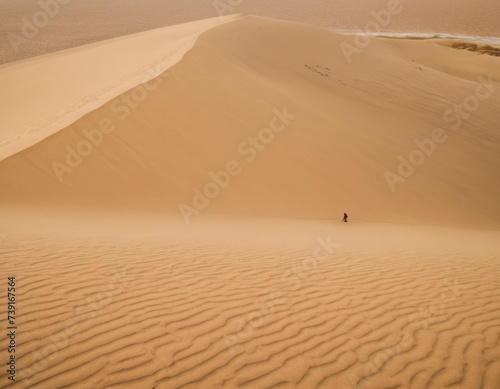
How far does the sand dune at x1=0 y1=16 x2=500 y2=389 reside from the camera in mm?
2906

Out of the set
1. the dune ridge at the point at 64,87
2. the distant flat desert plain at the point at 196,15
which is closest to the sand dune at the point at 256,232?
the dune ridge at the point at 64,87

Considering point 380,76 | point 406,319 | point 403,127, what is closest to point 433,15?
point 380,76

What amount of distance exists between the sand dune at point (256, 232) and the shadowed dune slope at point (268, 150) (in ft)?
0.18

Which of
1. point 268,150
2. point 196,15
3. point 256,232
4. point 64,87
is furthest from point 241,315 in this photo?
point 196,15

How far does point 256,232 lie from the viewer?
23.1ft

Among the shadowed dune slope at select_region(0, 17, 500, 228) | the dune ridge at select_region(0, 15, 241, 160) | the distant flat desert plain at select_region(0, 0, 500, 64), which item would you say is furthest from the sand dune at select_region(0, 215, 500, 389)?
the distant flat desert plain at select_region(0, 0, 500, 64)

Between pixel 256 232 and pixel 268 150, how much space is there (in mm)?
3445

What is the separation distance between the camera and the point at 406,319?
11.8ft

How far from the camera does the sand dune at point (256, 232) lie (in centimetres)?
291

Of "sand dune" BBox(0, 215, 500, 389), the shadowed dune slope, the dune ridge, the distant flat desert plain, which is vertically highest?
the distant flat desert plain

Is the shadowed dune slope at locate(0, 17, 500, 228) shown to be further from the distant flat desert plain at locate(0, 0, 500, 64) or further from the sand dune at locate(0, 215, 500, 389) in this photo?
the distant flat desert plain at locate(0, 0, 500, 64)

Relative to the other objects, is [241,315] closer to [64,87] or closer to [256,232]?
[256,232]

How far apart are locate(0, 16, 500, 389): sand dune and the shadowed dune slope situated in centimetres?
5

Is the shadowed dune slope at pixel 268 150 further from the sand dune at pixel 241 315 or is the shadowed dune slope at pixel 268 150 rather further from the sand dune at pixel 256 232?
the sand dune at pixel 241 315
